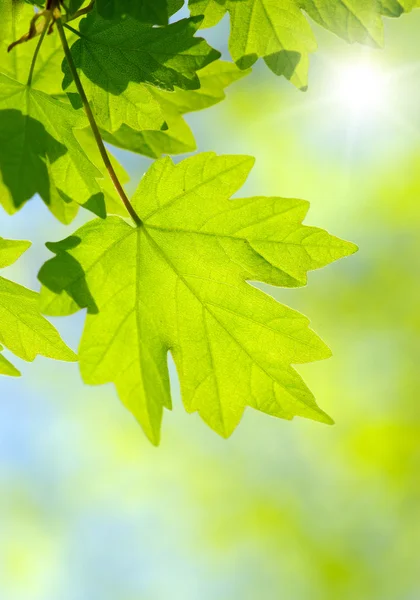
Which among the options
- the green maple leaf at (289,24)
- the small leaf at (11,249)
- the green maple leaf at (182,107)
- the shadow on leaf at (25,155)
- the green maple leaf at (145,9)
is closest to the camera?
the green maple leaf at (145,9)

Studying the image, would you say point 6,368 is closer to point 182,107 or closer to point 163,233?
point 163,233

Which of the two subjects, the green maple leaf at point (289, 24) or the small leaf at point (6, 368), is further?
the small leaf at point (6, 368)

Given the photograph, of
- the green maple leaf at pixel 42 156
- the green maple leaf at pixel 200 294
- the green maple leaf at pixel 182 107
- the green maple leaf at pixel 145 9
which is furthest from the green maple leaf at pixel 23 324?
the green maple leaf at pixel 145 9

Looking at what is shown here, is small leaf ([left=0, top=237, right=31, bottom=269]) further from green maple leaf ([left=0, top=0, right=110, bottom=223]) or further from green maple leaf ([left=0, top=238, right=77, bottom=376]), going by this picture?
green maple leaf ([left=0, top=0, right=110, bottom=223])

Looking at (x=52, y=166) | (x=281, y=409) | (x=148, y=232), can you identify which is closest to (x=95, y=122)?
(x=52, y=166)

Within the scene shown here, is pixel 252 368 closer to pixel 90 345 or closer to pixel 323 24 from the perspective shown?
pixel 90 345

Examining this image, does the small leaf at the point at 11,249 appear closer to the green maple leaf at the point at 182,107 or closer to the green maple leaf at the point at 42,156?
the green maple leaf at the point at 42,156

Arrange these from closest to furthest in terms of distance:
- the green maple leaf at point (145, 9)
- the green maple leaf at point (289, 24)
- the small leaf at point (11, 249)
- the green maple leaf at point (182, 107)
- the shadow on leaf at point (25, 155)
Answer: the green maple leaf at point (145, 9) → the shadow on leaf at point (25, 155) → the green maple leaf at point (289, 24) → the small leaf at point (11, 249) → the green maple leaf at point (182, 107)
